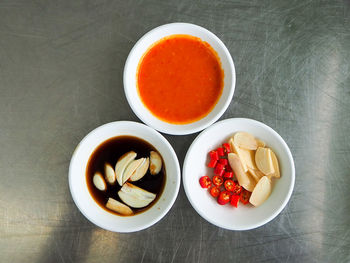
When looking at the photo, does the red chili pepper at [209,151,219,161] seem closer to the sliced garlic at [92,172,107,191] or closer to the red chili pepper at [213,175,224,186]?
the red chili pepper at [213,175,224,186]

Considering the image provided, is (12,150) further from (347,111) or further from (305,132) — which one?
(347,111)

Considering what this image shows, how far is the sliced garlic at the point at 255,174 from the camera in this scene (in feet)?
5.09

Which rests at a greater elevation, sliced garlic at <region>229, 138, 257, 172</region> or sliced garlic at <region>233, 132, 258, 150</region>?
sliced garlic at <region>233, 132, 258, 150</region>

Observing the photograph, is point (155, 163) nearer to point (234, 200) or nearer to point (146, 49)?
point (234, 200)

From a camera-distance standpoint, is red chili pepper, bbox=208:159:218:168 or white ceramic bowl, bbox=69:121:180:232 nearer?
white ceramic bowl, bbox=69:121:180:232

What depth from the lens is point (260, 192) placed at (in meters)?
1.52

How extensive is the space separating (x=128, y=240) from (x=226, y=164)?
62 cm

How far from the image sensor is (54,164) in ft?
5.39

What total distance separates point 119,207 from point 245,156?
Result: 647 mm

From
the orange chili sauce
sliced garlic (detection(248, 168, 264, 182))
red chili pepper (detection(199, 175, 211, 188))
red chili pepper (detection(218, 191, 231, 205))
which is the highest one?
the orange chili sauce

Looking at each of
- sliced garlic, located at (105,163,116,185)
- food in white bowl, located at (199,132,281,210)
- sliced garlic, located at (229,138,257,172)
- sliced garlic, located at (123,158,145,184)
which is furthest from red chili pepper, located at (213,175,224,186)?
sliced garlic, located at (105,163,116,185)

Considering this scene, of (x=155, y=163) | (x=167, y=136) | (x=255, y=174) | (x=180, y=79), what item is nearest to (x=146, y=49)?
(x=180, y=79)

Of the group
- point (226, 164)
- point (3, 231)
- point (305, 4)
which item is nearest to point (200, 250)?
point (226, 164)

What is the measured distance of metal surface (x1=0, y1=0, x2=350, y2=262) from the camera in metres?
1.63
